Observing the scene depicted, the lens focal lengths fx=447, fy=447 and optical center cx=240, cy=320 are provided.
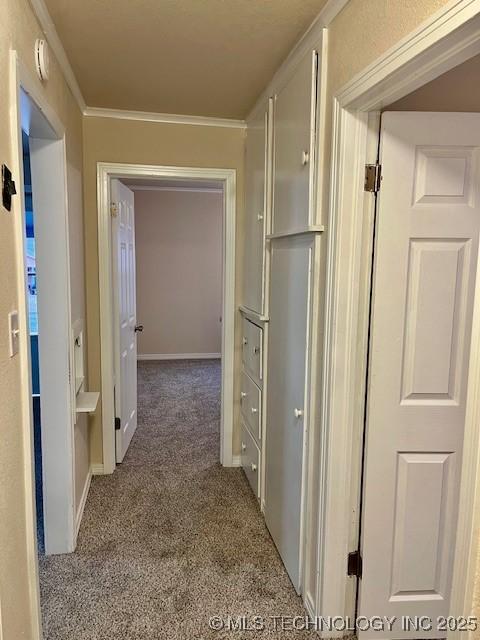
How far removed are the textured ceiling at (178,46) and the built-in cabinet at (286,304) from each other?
0.15 m

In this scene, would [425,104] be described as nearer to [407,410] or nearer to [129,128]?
[407,410]

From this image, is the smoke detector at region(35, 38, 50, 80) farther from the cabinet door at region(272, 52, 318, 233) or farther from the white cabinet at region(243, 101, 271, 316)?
the white cabinet at region(243, 101, 271, 316)

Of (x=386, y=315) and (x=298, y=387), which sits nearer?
(x=386, y=315)

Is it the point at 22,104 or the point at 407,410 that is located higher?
the point at 22,104

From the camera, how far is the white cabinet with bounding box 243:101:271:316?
8.09 feet

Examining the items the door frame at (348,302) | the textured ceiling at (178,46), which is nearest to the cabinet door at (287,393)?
the door frame at (348,302)

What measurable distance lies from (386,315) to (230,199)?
5.66 feet

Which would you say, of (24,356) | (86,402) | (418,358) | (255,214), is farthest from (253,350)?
(24,356)

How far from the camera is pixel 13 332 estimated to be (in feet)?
4.37

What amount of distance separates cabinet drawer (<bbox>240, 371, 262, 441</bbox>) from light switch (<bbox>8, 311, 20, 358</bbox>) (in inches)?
60.4

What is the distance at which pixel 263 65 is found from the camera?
212 cm

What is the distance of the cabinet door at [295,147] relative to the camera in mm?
1776

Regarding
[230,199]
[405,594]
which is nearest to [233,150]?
[230,199]

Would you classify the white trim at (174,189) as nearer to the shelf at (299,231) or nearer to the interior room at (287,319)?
the interior room at (287,319)
